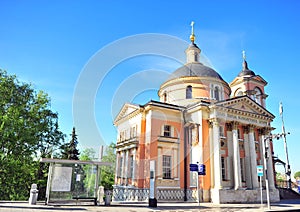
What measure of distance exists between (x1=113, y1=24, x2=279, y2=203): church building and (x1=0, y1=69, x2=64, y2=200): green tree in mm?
9963

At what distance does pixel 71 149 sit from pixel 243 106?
2595 cm

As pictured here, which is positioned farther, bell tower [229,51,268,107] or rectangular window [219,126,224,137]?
bell tower [229,51,268,107]

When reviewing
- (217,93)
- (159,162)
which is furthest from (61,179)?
(217,93)

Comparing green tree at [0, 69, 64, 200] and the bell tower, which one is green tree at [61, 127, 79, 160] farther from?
the bell tower

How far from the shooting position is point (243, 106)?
90.6 ft

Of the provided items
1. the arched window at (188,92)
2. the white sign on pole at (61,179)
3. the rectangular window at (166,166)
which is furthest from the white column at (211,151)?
the white sign on pole at (61,179)

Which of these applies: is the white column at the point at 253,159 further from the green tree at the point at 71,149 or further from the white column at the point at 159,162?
the green tree at the point at 71,149

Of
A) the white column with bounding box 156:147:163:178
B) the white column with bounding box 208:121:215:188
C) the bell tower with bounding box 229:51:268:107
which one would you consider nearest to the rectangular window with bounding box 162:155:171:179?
the white column with bounding box 156:147:163:178

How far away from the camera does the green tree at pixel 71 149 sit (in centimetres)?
3425

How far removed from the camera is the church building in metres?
23.2

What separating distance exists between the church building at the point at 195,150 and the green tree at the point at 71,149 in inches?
384

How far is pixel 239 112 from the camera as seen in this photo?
25.9 metres

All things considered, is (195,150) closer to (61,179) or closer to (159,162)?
(159,162)

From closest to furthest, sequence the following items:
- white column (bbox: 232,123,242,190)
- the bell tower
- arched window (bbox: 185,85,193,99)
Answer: white column (bbox: 232,123,242,190) → arched window (bbox: 185,85,193,99) → the bell tower
